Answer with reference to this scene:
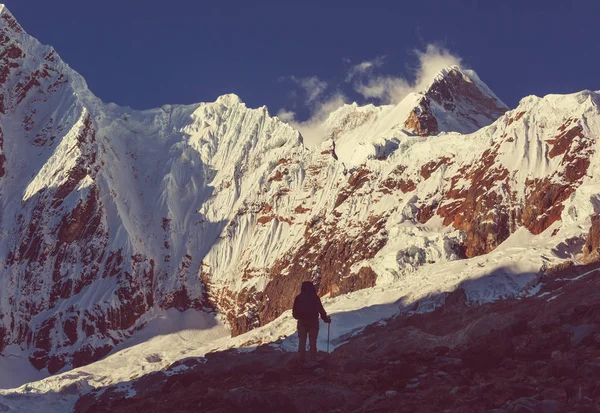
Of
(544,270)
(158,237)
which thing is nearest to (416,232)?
(544,270)

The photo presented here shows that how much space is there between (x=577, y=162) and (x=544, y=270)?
3615 centimetres

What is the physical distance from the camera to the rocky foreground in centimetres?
2312

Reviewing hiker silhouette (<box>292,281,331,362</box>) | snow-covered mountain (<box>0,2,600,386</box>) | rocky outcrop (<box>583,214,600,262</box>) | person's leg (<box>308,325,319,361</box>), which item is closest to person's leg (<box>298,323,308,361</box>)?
hiker silhouette (<box>292,281,331,362</box>)

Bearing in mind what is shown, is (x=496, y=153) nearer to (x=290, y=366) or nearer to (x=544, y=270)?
(x=544, y=270)

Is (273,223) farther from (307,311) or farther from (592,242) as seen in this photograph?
(307,311)

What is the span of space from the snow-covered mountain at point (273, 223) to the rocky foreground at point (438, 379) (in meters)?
84.8

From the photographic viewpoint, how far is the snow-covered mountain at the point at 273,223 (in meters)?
134

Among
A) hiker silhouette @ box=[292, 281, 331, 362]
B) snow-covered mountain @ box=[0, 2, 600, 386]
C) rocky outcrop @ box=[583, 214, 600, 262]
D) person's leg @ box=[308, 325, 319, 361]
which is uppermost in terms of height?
snow-covered mountain @ box=[0, 2, 600, 386]

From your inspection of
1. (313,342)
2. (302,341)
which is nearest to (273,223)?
(313,342)

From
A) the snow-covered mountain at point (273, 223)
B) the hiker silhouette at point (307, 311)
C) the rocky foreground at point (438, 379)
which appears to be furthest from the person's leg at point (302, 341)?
the snow-covered mountain at point (273, 223)

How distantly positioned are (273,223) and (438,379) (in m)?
154

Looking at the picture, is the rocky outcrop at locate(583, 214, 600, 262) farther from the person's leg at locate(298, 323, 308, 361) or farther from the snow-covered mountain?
the person's leg at locate(298, 323, 308, 361)

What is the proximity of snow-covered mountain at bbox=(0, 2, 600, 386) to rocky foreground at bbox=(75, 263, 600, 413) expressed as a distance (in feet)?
278

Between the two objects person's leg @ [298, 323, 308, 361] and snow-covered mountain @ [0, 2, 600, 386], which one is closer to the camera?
person's leg @ [298, 323, 308, 361]
